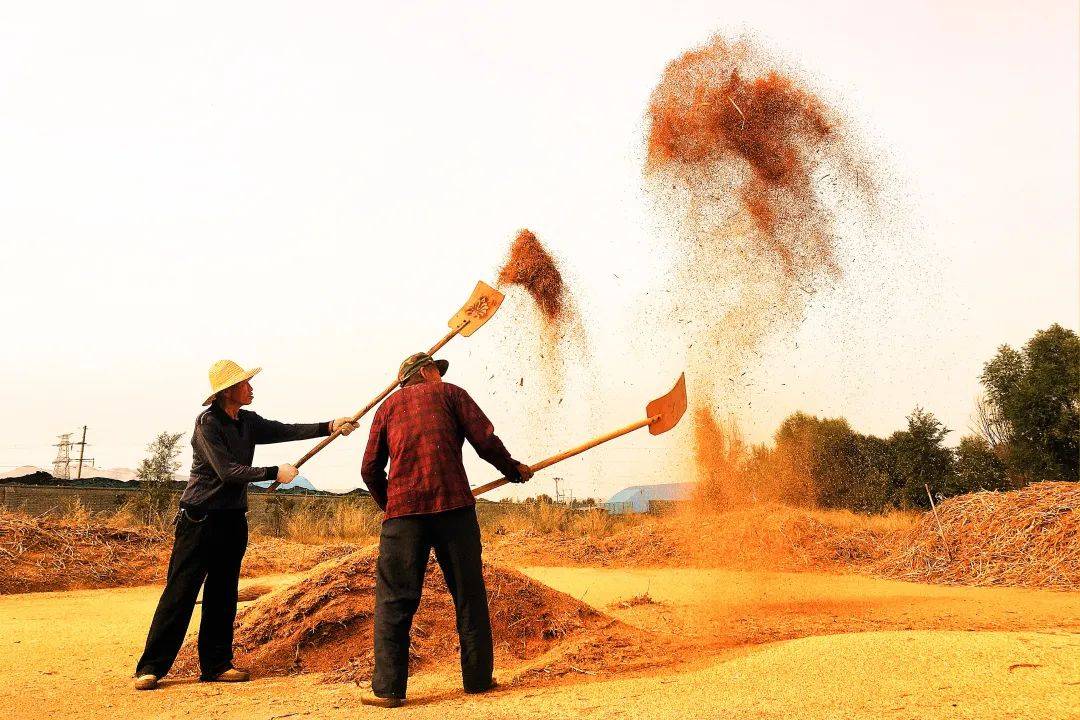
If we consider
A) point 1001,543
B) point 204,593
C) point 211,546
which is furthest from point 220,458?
point 1001,543

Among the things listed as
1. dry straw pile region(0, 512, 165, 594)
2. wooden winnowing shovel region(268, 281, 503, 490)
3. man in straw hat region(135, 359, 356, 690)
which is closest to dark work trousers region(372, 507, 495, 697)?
man in straw hat region(135, 359, 356, 690)

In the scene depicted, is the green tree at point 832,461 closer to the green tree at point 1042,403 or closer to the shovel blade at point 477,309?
the green tree at point 1042,403

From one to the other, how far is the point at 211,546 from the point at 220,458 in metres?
0.49

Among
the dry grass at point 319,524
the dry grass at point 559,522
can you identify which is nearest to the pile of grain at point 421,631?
the dry grass at point 319,524

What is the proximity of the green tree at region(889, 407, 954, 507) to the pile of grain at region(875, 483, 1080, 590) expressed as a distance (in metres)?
12.4

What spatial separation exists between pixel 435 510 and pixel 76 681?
243 centimetres

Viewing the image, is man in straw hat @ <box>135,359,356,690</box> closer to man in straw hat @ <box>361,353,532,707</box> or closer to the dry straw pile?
man in straw hat @ <box>361,353,532,707</box>

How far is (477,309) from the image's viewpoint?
597cm

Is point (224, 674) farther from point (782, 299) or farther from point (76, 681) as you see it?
point (782, 299)

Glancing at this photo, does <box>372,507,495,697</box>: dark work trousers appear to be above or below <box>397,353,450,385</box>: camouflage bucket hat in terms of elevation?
below

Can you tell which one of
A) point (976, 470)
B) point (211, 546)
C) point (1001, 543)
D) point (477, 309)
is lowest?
point (1001, 543)

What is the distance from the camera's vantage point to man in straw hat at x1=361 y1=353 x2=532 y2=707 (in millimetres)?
3604

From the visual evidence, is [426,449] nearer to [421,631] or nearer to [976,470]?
[421,631]

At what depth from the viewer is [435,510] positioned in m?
3.69
